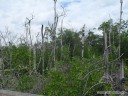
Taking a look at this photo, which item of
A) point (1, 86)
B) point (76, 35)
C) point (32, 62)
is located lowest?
point (1, 86)

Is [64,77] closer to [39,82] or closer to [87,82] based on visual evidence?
[87,82]

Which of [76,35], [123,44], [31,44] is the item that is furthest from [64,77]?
[76,35]

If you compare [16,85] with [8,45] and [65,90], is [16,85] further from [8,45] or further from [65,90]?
[65,90]

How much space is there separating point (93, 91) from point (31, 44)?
51.7 ft

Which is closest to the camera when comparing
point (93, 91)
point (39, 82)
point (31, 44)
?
point (93, 91)

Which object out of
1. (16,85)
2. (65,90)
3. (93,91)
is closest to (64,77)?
(65,90)

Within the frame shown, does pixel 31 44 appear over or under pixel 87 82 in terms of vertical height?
over

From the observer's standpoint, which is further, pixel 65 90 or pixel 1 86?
pixel 1 86

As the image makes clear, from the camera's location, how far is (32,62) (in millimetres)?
18672

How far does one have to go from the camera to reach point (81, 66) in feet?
32.7

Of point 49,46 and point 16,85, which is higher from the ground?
point 49,46

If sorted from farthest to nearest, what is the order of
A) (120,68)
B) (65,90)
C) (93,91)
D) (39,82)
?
(39,82) → (65,90) → (93,91) → (120,68)

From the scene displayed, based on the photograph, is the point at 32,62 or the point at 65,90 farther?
the point at 32,62

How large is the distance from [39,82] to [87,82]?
6.43 m
